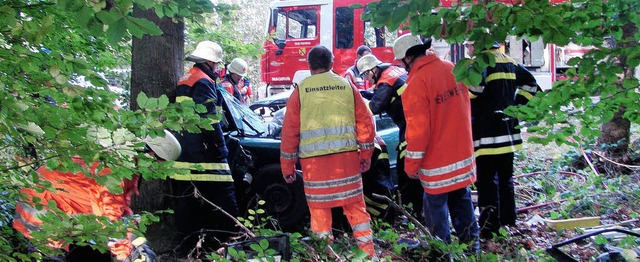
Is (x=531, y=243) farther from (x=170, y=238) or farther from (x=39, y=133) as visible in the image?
(x=39, y=133)

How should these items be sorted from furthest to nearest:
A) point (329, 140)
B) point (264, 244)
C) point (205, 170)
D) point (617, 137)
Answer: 1. point (617, 137)
2. point (205, 170)
3. point (329, 140)
4. point (264, 244)

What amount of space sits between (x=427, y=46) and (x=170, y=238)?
2371 millimetres

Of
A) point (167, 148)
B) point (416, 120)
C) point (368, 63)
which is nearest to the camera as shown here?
point (167, 148)

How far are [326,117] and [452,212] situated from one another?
1.15 m

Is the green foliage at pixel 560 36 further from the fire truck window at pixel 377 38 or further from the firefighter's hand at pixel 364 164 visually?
the fire truck window at pixel 377 38

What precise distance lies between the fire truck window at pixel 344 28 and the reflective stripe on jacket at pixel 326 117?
811 cm

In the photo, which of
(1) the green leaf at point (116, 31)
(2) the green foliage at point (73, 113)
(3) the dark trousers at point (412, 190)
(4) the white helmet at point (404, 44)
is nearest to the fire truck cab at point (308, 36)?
(3) the dark trousers at point (412, 190)

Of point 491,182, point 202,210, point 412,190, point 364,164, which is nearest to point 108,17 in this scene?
point 364,164

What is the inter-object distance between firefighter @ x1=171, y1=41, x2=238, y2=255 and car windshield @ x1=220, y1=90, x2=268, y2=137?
1.72 ft

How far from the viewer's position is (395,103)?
5012 mm

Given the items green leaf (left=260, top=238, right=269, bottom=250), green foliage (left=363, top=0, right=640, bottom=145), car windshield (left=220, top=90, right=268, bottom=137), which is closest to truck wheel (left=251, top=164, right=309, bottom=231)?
car windshield (left=220, top=90, right=268, bottom=137)

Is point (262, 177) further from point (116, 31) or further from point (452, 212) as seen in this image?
point (116, 31)

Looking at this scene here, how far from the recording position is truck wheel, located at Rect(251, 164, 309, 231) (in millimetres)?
4977

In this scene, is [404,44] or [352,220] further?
[404,44]
